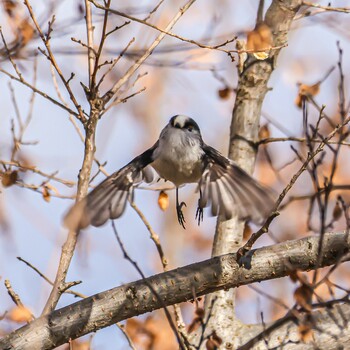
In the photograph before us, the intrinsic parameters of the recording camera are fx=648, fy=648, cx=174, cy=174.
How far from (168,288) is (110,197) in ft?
1.60

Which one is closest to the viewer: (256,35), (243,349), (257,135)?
(243,349)

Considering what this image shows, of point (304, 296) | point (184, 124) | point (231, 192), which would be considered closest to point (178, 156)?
point (184, 124)

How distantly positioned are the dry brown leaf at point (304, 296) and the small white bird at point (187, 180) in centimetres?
63

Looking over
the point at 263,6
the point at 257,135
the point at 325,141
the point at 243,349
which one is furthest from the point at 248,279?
the point at 263,6

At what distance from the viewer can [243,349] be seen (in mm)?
1695

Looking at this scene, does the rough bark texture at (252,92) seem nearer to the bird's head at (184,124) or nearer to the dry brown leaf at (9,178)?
the bird's head at (184,124)

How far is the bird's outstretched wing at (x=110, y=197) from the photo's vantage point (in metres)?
2.41

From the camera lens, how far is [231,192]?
2643 millimetres

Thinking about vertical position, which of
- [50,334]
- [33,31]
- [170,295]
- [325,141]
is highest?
[33,31]

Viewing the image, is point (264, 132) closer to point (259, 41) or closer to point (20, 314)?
point (259, 41)

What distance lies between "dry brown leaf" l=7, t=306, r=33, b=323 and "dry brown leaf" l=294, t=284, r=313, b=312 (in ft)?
3.94

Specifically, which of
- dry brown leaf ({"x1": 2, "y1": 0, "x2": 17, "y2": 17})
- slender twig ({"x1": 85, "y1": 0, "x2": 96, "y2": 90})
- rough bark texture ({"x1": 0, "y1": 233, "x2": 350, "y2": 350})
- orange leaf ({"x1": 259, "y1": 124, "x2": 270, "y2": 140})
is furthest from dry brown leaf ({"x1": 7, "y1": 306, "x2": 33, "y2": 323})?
orange leaf ({"x1": 259, "y1": 124, "x2": 270, "y2": 140})

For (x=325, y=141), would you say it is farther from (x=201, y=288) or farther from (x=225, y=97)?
(x=225, y=97)

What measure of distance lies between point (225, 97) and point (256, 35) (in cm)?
68
